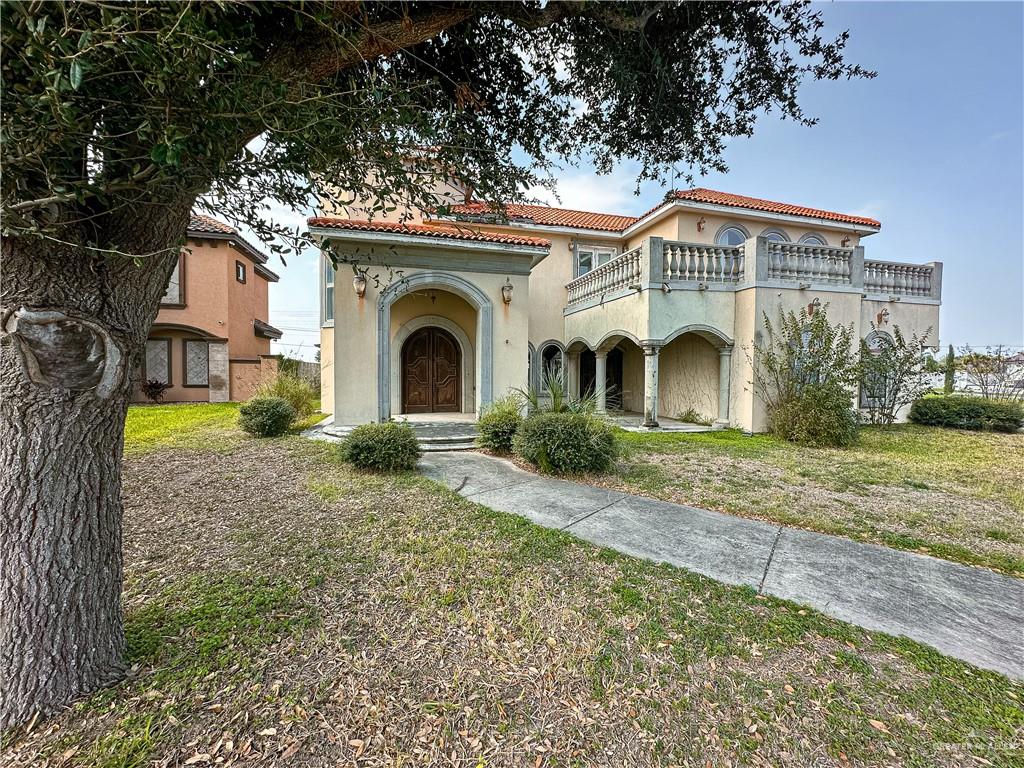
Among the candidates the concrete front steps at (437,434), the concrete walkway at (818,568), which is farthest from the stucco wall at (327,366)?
the concrete walkway at (818,568)

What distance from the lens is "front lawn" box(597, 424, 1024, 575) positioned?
14.7 feet

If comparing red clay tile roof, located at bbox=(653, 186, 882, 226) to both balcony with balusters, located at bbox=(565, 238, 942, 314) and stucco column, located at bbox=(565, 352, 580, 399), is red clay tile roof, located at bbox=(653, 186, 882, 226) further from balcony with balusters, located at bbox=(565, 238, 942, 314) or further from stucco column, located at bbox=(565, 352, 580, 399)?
stucco column, located at bbox=(565, 352, 580, 399)

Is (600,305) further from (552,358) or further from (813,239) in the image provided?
(813,239)

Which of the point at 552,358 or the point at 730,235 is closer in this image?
the point at 730,235

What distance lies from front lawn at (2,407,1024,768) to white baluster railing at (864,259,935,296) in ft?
41.0

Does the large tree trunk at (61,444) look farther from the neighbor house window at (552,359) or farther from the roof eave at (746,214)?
the roof eave at (746,214)

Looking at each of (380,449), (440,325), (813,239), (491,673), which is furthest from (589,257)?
(491,673)

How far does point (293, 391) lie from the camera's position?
10828 millimetres

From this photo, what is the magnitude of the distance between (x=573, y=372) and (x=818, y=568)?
470 inches

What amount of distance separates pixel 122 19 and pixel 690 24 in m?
4.72

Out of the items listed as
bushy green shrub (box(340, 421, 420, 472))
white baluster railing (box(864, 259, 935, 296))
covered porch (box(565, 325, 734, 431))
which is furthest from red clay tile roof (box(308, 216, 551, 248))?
white baluster railing (box(864, 259, 935, 296))

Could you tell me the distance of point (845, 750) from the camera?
1.92 metres

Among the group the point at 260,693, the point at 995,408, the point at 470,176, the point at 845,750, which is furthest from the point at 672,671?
the point at 995,408

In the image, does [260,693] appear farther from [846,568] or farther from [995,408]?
[995,408]
